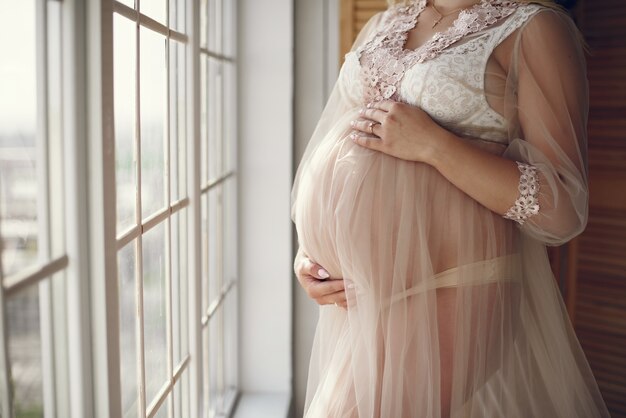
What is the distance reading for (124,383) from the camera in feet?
3.98

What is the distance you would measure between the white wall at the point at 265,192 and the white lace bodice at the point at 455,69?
92 cm

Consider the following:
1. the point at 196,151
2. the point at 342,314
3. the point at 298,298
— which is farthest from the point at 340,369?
the point at 298,298

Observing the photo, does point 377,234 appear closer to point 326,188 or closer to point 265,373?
point 326,188

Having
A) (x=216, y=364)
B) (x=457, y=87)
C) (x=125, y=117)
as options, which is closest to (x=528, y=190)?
(x=457, y=87)

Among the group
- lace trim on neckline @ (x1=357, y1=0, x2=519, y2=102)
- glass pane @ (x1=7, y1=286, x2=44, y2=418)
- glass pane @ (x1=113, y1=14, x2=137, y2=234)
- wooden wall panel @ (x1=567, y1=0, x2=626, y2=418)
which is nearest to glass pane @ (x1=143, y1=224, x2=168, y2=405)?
glass pane @ (x1=113, y1=14, x2=137, y2=234)

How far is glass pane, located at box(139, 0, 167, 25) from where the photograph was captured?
4.26 ft

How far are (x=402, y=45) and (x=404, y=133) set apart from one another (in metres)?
0.24

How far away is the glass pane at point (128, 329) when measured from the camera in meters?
1.20

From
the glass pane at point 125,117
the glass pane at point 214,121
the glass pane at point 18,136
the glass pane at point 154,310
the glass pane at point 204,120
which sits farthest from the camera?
the glass pane at point 214,121

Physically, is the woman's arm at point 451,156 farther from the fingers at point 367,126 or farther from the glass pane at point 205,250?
the glass pane at point 205,250

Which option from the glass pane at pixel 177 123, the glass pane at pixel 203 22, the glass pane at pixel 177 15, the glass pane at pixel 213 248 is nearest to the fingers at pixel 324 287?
the glass pane at pixel 177 123

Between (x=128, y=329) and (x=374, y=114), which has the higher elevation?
(x=374, y=114)

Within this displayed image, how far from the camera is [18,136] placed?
805 millimetres

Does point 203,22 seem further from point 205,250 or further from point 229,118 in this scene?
point 205,250
